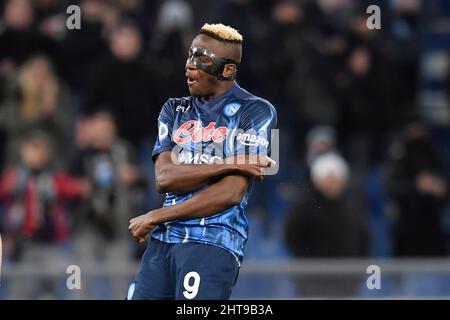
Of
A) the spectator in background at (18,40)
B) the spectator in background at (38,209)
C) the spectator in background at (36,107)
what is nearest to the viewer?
the spectator in background at (38,209)

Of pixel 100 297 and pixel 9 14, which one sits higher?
pixel 9 14

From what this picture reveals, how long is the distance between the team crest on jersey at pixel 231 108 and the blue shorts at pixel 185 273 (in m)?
0.74

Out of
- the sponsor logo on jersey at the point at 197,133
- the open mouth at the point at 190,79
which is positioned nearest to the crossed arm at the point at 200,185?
the sponsor logo on jersey at the point at 197,133

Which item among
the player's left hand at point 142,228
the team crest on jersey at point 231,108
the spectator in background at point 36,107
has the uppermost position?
the spectator in background at point 36,107

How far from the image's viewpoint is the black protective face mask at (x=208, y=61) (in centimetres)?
639

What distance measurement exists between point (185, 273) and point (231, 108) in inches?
37.2

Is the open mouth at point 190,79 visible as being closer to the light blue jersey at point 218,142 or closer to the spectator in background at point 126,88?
the light blue jersey at point 218,142

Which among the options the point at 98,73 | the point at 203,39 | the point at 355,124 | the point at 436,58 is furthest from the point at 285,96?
the point at 203,39

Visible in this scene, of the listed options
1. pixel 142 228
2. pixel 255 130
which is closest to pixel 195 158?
pixel 255 130

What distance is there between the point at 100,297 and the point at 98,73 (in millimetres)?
2085

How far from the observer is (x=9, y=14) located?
12453 millimetres

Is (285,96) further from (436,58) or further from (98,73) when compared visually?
(436,58)

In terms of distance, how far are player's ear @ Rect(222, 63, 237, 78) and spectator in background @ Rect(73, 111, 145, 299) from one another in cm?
338

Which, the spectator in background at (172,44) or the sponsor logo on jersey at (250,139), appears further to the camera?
the spectator in background at (172,44)
